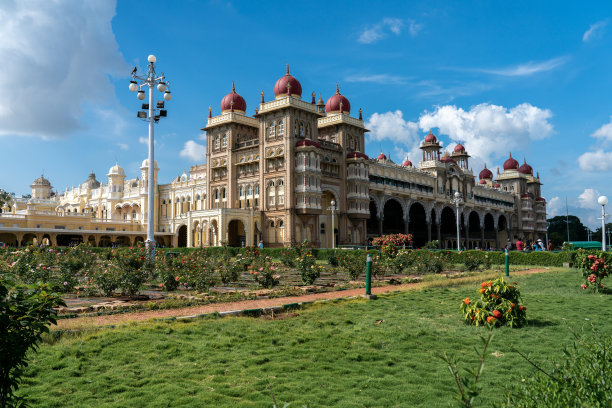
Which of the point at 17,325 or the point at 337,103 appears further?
the point at 337,103

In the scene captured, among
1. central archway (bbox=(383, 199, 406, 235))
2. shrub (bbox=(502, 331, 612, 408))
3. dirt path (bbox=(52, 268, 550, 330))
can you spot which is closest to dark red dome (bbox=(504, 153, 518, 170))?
central archway (bbox=(383, 199, 406, 235))

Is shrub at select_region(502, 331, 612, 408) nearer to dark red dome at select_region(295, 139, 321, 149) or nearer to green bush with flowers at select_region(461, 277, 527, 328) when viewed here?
green bush with flowers at select_region(461, 277, 527, 328)

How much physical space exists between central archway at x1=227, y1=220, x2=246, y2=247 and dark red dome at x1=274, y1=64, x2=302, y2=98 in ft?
47.7

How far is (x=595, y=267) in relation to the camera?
43.8ft

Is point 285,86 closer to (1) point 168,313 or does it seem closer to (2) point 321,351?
(1) point 168,313

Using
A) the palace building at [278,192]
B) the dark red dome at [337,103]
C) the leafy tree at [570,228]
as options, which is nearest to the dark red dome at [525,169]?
the palace building at [278,192]

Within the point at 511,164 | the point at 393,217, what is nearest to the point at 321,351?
the point at 393,217

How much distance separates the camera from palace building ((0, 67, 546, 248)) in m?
46.0

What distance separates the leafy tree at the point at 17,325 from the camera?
12.2ft

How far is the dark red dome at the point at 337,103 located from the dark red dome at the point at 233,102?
1009cm

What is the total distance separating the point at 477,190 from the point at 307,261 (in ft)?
217

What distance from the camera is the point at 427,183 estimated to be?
212ft

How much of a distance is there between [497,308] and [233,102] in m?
47.2

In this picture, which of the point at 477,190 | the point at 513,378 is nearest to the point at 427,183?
the point at 477,190
